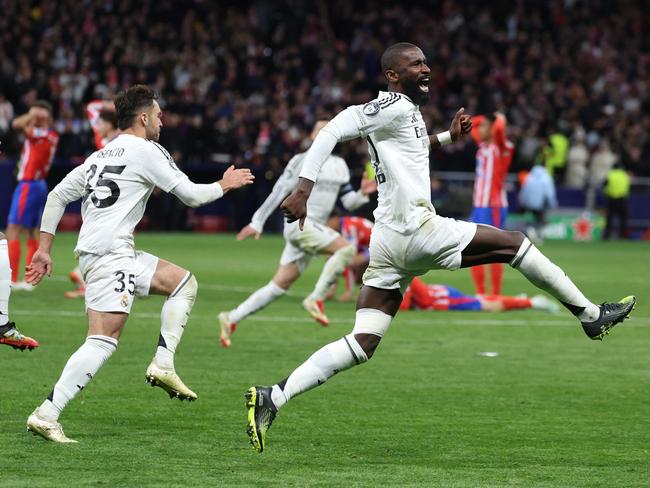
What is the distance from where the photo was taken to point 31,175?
17359 mm

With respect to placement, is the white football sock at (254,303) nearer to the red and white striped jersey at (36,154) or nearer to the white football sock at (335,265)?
the white football sock at (335,265)

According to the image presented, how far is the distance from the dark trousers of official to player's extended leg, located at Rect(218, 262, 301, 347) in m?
19.6

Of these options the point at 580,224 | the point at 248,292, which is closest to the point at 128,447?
the point at 248,292

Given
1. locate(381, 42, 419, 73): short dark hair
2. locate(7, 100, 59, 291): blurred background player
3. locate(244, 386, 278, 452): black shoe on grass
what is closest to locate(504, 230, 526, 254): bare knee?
locate(381, 42, 419, 73): short dark hair

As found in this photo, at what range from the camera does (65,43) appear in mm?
33062

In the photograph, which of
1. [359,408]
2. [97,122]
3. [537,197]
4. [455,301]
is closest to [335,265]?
[455,301]

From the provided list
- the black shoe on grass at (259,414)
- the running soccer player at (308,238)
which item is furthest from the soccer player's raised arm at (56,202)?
the running soccer player at (308,238)

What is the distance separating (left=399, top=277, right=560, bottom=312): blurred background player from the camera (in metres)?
16.0

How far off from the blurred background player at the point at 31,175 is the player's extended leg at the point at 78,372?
9660 mm

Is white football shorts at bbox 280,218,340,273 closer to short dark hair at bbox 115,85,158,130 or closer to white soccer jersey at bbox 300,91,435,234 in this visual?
short dark hair at bbox 115,85,158,130

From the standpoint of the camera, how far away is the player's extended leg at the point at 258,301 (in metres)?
12.6

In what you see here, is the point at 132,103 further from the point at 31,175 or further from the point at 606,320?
the point at 31,175

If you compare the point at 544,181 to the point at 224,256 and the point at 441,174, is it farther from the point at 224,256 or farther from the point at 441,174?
the point at 224,256

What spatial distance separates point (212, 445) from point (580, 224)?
84.7 ft
